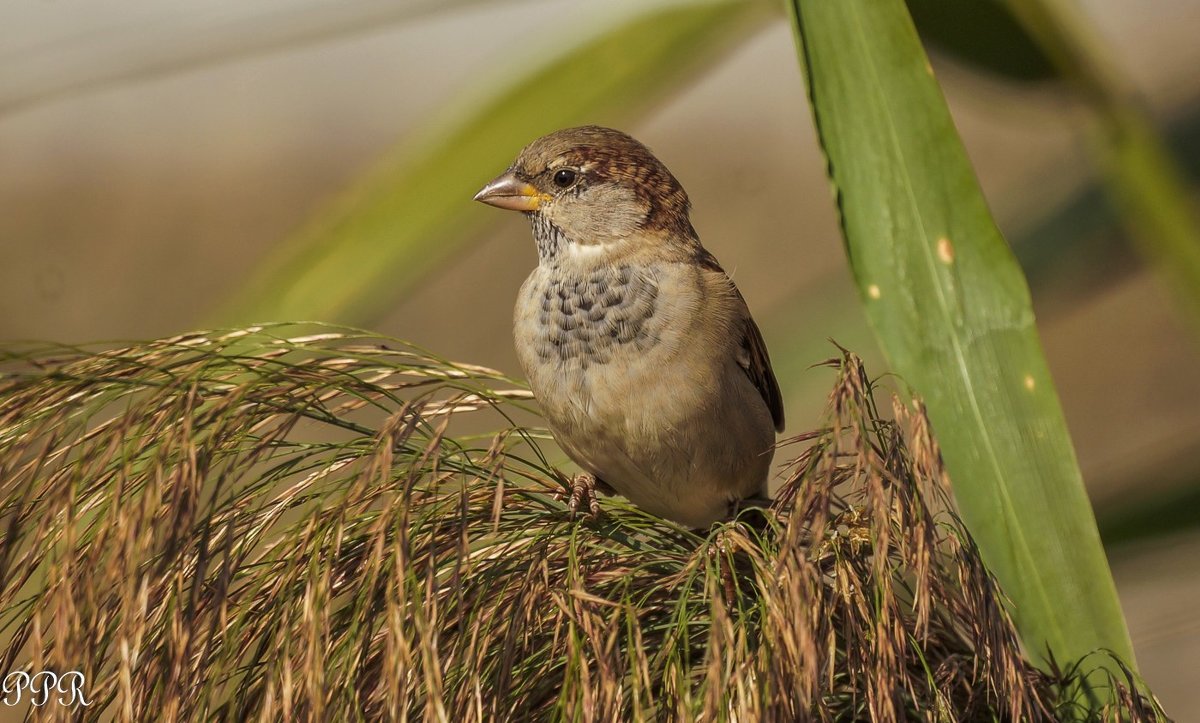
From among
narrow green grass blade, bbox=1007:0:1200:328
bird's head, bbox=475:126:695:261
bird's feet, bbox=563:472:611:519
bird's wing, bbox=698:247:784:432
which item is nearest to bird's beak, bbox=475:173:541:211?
bird's head, bbox=475:126:695:261

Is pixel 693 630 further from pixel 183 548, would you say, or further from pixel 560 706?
pixel 183 548

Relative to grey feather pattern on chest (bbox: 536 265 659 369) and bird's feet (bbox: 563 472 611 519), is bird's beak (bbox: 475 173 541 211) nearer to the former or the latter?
grey feather pattern on chest (bbox: 536 265 659 369)

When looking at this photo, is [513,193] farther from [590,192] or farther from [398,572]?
[398,572]

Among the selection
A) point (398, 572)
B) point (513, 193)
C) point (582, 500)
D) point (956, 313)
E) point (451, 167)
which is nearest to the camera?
point (398, 572)

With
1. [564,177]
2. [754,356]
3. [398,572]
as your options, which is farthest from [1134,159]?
[398,572]

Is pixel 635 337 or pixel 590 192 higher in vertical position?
pixel 590 192

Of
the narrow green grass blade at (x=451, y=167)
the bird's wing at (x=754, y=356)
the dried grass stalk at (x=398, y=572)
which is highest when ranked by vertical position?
the narrow green grass blade at (x=451, y=167)

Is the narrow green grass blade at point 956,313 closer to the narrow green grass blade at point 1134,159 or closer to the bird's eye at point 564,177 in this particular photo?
the narrow green grass blade at point 1134,159

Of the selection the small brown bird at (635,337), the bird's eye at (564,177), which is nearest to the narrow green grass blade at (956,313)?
the small brown bird at (635,337)
